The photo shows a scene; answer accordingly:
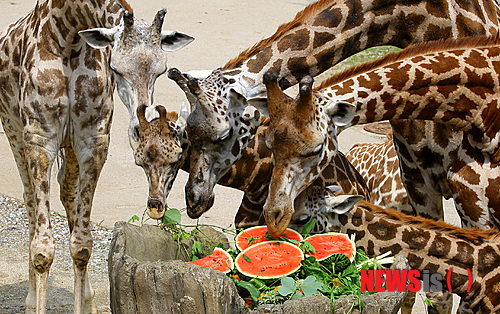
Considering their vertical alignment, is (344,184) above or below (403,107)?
below

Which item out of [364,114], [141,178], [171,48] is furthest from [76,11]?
[141,178]

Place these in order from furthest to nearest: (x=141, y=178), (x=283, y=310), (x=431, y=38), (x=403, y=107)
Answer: (x=141, y=178) < (x=431, y=38) < (x=403, y=107) < (x=283, y=310)

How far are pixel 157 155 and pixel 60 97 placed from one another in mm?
1453

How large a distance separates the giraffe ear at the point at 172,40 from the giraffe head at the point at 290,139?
1539 mm

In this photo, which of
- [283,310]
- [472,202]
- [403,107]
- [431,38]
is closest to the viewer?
[283,310]

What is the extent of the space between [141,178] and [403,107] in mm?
6298

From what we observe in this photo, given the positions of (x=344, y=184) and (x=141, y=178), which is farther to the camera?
(x=141, y=178)

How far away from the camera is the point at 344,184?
6227 millimetres

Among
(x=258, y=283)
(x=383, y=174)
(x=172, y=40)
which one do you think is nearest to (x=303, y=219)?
(x=258, y=283)

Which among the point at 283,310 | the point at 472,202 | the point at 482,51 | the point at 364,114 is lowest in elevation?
the point at 283,310

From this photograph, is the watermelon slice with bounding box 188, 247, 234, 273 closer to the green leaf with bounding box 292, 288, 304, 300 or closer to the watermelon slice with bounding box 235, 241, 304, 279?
the watermelon slice with bounding box 235, 241, 304, 279

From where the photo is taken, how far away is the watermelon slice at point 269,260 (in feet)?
14.9

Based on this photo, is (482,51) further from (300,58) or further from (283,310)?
(283,310)

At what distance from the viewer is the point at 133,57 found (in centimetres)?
552
